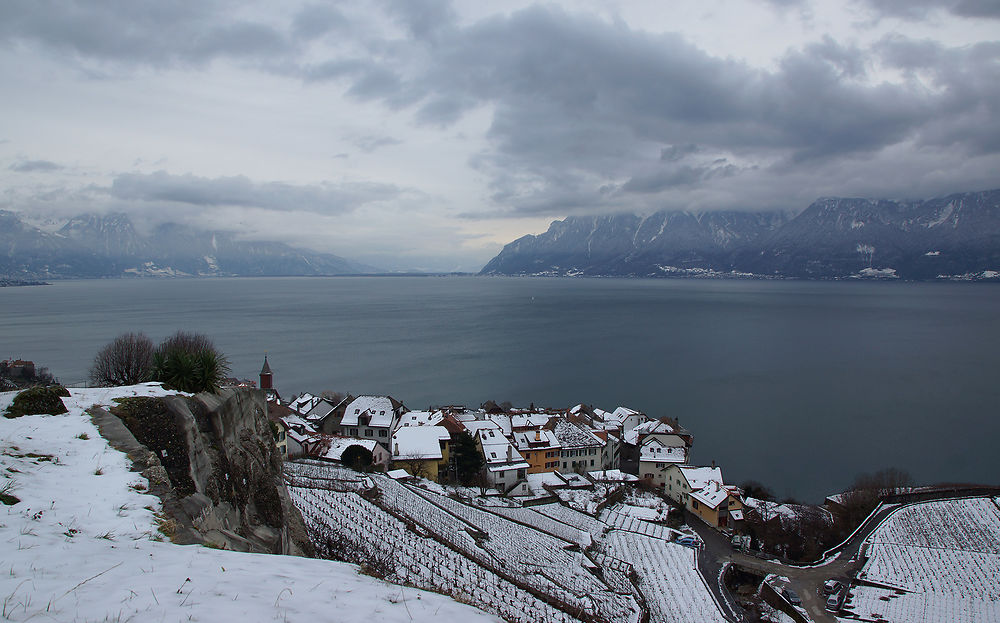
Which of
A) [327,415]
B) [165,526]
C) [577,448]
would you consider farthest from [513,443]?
[165,526]

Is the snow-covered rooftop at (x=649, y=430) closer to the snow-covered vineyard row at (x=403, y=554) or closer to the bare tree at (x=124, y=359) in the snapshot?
the snow-covered vineyard row at (x=403, y=554)

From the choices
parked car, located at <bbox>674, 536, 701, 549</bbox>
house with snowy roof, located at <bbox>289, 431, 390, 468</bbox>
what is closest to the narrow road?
parked car, located at <bbox>674, 536, 701, 549</bbox>

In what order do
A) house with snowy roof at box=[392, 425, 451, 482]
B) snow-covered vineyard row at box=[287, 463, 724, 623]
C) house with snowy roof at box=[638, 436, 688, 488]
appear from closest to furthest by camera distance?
snow-covered vineyard row at box=[287, 463, 724, 623]
house with snowy roof at box=[392, 425, 451, 482]
house with snowy roof at box=[638, 436, 688, 488]

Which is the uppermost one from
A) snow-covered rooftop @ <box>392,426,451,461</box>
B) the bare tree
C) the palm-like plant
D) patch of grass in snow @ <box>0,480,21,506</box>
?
the palm-like plant

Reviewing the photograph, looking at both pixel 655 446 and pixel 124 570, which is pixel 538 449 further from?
pixel 124 570

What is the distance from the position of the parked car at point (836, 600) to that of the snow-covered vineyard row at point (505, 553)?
551 centimetres

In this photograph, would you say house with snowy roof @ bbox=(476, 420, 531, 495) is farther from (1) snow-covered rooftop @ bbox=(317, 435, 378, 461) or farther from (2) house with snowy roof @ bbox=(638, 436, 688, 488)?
(2) house with snowy roof @ bbox=(638, 436, 688, 488)

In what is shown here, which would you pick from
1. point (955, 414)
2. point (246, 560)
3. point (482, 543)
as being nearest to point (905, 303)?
point (955, 414)

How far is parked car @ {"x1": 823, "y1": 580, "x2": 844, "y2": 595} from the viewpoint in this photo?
75.9ft

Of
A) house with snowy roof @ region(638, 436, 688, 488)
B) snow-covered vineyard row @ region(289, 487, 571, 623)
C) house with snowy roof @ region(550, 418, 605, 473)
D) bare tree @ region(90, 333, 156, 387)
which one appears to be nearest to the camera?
snow-covered vineyard row @ region(289, 487, 571, 623)

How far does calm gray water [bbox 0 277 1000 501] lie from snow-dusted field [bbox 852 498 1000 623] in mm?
9438

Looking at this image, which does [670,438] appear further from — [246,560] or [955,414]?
[246,560]

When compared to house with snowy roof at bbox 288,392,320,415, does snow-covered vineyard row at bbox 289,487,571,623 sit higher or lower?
higher

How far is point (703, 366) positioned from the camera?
8219cm
